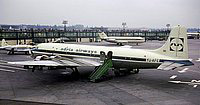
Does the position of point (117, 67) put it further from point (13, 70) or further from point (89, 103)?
point (13, 70)

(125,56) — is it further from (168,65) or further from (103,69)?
(168,65)

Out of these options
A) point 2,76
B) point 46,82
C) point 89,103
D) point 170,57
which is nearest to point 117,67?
point 170,57

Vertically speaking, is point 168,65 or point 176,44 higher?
point 176,44

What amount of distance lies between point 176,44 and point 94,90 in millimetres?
12782

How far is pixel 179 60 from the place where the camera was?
2888cm

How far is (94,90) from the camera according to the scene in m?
26.2

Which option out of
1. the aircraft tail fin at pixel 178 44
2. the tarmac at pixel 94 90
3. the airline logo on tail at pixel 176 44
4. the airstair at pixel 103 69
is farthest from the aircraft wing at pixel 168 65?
the airstair at pixel 103 69

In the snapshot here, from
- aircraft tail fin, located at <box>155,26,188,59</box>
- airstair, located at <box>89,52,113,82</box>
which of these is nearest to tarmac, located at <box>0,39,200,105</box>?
airstair, located at <box>89,52,113,82</box>

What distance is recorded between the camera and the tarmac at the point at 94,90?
21.9 m

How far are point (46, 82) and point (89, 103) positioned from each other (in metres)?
10.8

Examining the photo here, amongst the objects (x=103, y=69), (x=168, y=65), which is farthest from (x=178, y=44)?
(x=103, y=69)

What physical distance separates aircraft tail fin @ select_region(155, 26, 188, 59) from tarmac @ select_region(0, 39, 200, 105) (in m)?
4.02

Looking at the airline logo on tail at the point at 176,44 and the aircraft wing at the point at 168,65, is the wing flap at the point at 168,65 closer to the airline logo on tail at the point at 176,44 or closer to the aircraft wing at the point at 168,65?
the aircraft wing at the point at 168,65

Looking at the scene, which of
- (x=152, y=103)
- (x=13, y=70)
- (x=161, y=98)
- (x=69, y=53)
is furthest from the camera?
(x=13, y=70)
